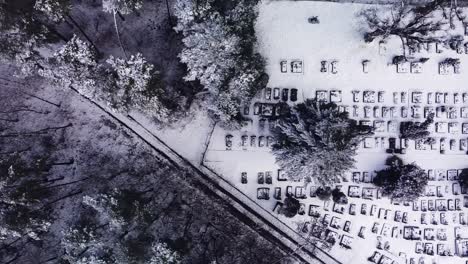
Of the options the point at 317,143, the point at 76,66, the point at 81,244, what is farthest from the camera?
the point at 81,244

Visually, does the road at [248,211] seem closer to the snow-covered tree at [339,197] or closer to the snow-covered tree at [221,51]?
the snow-covered tree at [339,197]

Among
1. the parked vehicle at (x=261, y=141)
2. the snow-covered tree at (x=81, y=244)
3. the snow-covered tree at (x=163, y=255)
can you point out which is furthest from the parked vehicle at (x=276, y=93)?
the snow-covered tree at (x=81, y=244)

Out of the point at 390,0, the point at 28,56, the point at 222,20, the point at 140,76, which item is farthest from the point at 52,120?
the point at 390,0

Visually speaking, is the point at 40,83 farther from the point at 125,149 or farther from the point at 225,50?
the point at 225,50

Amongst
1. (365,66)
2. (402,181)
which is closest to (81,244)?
(402,181)

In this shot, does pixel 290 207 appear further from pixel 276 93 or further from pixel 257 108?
pixel 276 93
